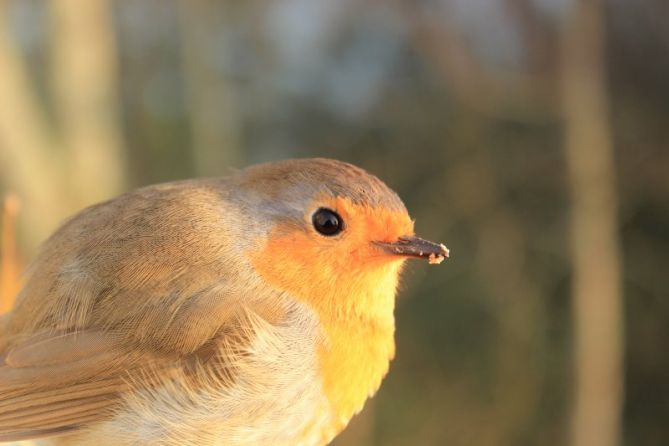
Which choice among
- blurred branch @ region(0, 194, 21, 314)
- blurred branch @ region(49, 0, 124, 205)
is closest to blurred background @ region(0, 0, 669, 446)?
blurred branch @ region(49, 0, 124, 205)

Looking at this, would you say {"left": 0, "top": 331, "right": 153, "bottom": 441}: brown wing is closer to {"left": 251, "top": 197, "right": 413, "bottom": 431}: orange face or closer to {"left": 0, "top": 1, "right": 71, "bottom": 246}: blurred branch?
{"left": 251, "top": 197, "right": 413, "bottom": 431}: orange face

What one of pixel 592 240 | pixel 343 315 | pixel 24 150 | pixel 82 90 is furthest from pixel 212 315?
pixel 592 240

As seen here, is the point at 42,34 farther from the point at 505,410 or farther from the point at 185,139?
the point at 505,410

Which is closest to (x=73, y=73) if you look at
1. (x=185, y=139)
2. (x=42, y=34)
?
(x=42, y=34)

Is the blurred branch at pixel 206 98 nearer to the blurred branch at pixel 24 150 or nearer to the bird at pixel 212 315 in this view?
the blurred branch at pixel 24 150

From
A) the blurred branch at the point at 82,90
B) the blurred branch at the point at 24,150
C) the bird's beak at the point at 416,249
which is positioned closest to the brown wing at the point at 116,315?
the bird's beak at the point at 416,249

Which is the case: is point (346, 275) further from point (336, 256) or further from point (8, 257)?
point (8, 257)
